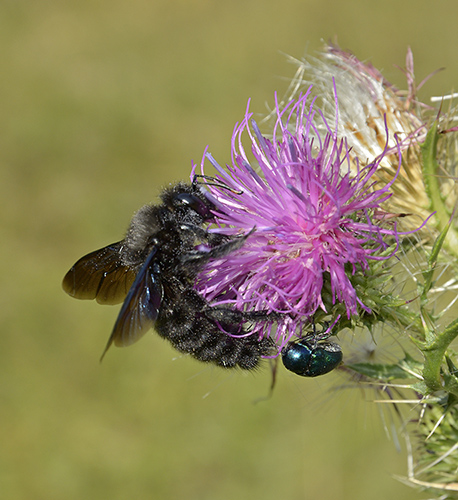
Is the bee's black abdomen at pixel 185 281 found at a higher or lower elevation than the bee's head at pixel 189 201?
lower

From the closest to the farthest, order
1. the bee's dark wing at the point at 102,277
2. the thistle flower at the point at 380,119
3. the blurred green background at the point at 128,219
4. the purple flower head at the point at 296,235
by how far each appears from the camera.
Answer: the purple flower head at the point at 296,235 → the bee's dark wing at the point at 102,277 → the thistle flower at the point at 380,119 → the blurred green background at the point at 128,219

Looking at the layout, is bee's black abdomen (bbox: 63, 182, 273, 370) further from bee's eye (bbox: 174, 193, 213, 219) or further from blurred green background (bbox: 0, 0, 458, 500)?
blurred green background (bbox: 0, 0, 458, 500)

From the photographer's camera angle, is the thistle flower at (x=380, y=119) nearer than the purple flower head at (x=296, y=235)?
No

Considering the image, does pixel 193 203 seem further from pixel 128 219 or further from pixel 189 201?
pixel 128 219

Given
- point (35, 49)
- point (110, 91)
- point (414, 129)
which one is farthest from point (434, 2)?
point (414, 129)

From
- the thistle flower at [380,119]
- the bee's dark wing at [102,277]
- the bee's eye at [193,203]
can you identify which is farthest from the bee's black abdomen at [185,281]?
the thistle flower at [380,119]

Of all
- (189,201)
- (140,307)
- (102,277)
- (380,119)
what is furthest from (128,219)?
(140,307)

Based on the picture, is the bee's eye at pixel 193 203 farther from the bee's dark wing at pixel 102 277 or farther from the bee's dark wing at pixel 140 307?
the bee's dark wing at pixel 102 277
